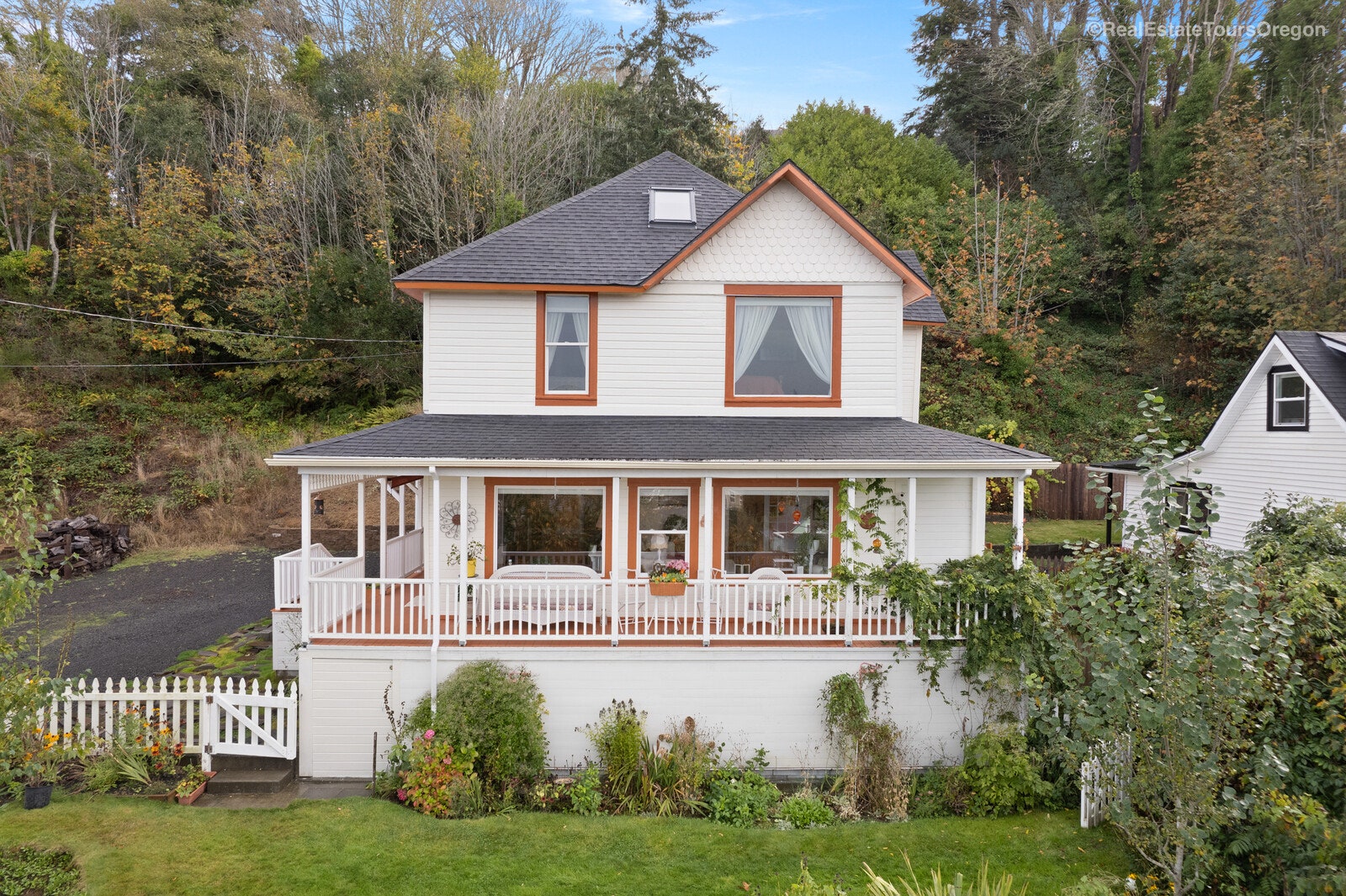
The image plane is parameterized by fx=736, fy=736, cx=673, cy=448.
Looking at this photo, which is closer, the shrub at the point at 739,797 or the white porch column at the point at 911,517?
the shrub at the point at 739,797

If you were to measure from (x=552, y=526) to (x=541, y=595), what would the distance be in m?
1.69

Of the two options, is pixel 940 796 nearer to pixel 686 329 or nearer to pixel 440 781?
pixel 440 781

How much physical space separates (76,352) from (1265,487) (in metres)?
35.5

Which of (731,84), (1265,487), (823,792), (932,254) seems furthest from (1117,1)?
(823,792)

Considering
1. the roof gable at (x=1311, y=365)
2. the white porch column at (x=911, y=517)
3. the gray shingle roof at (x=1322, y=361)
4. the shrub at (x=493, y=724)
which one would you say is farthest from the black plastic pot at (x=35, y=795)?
the gray shingle roof at (x=1322, y=361)

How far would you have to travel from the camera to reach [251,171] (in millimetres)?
29078

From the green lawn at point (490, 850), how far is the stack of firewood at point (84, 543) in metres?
12.1

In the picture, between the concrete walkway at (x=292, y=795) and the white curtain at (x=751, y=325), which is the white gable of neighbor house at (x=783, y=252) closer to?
the white curtain at (x=751, y=325)

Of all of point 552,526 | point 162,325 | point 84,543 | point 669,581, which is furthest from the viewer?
point 162,325

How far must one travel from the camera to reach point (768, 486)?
12156 millimetres

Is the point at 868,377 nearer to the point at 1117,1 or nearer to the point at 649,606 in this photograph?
the point at 649,606

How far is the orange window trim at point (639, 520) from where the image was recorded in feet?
39.8

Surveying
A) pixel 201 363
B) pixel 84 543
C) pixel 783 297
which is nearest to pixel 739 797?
pixel 783 297

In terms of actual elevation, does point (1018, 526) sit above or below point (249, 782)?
above
